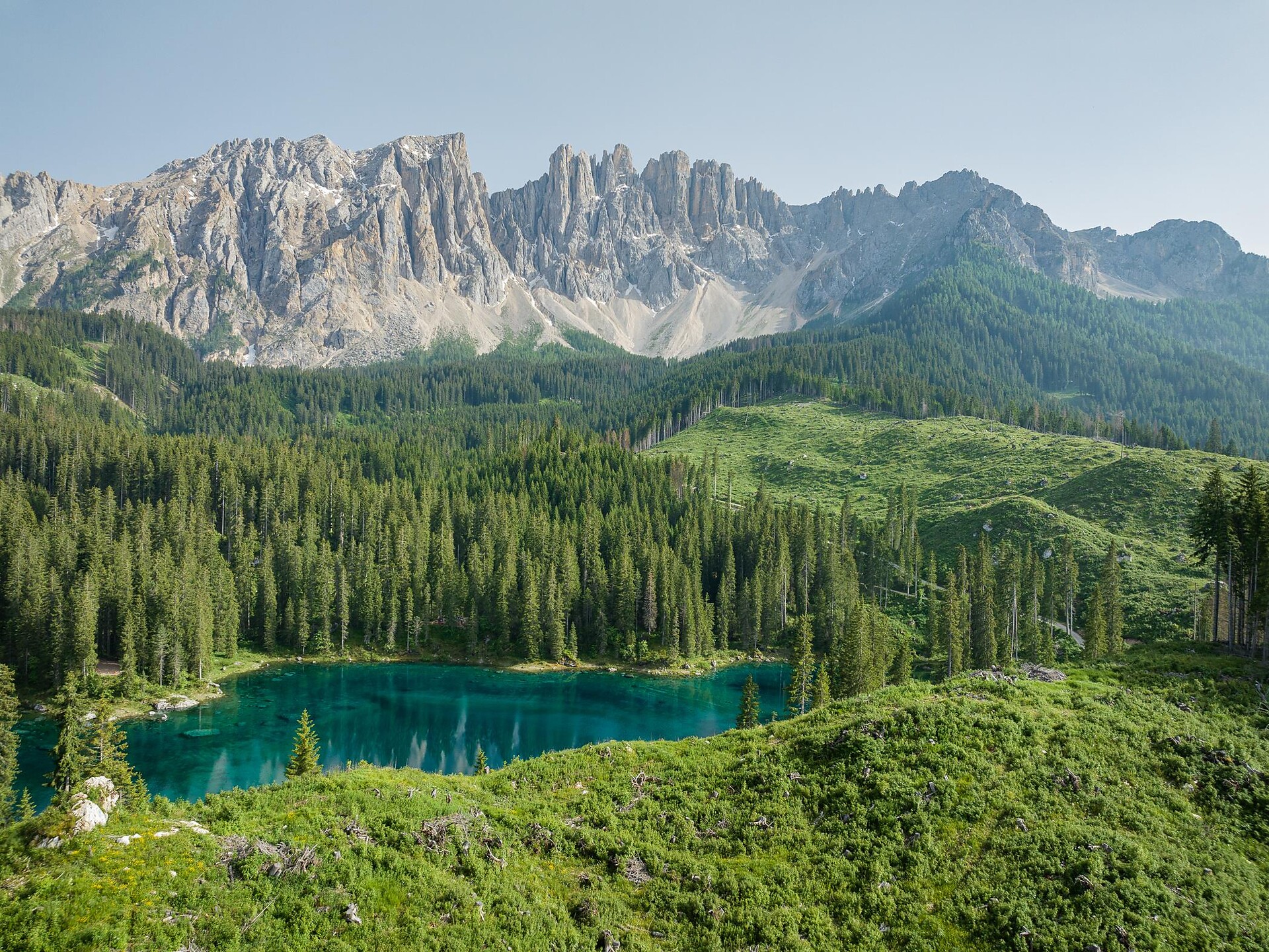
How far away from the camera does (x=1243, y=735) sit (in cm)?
2977

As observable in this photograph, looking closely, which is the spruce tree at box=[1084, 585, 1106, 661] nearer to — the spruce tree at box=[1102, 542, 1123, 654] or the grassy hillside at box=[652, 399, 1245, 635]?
the spruce tree at box=[1102, 542, 1123, 654]

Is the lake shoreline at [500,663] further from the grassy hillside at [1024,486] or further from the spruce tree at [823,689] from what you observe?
the grassy hillside at [1024,486]

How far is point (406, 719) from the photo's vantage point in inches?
3093

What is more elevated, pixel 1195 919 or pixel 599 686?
pixel 1195 919

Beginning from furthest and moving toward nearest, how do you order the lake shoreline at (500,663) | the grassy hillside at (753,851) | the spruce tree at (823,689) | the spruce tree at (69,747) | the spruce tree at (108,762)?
the lake shoreline at (500,663) < the spruce tree at (823,689) < the spruce tree at (69,747) < the spruce tree at (108,762) < the grassy hillside at (753,851)

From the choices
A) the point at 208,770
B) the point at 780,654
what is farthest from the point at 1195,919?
the point at 780,654

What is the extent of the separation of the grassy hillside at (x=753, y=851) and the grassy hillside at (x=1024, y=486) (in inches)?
3034

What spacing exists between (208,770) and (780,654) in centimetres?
7761

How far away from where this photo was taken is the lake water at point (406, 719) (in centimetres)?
6288

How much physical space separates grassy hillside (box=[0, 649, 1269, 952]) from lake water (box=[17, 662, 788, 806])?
103 ft

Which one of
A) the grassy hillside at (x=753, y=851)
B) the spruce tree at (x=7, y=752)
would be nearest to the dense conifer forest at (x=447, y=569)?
the spruce tree at (x=7, y=752)

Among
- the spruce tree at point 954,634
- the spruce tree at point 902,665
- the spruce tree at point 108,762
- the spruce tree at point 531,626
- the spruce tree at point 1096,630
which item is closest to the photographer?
the spruce tree at point 108,762

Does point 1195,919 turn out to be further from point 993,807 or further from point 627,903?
point 627,903

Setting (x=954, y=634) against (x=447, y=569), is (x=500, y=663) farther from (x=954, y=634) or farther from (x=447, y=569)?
(x=954, y=634)
